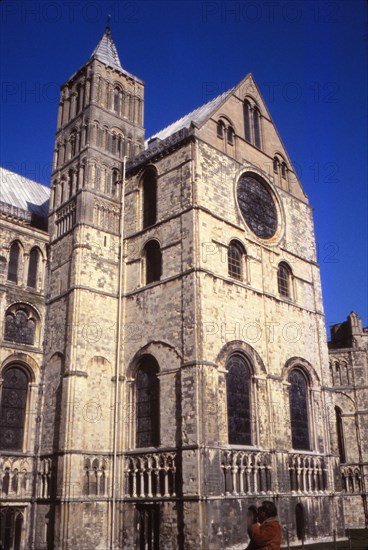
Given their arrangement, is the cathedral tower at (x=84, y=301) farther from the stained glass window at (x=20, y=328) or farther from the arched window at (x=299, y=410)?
the arched window at (x=299, y=410)

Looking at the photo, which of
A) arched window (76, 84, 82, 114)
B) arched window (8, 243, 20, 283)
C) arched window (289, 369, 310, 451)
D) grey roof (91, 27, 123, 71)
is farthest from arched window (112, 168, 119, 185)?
arched window (289, 369, 310, 451)

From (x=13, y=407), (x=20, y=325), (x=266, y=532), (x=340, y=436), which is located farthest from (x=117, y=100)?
(x=266, y=532)

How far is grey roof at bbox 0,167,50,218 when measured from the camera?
32500 millimetres

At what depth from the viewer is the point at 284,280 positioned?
98.8 feet

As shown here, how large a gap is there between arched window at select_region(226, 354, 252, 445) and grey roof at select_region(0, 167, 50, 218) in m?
15.0

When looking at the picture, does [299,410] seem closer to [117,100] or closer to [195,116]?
[195,116]

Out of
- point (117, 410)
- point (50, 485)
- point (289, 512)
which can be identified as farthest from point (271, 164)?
point (50, 485)

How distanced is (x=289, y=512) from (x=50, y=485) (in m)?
10.4

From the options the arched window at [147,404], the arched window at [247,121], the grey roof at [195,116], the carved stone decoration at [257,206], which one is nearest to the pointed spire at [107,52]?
the grey roof at [195,116]

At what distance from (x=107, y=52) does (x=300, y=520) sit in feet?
91.2

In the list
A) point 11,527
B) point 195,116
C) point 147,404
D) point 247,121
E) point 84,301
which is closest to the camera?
point 11,527

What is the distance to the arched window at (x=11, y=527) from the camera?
23219mm

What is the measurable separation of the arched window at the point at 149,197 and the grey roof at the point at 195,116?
12.0 ft

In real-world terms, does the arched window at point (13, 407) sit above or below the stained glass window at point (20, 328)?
below
